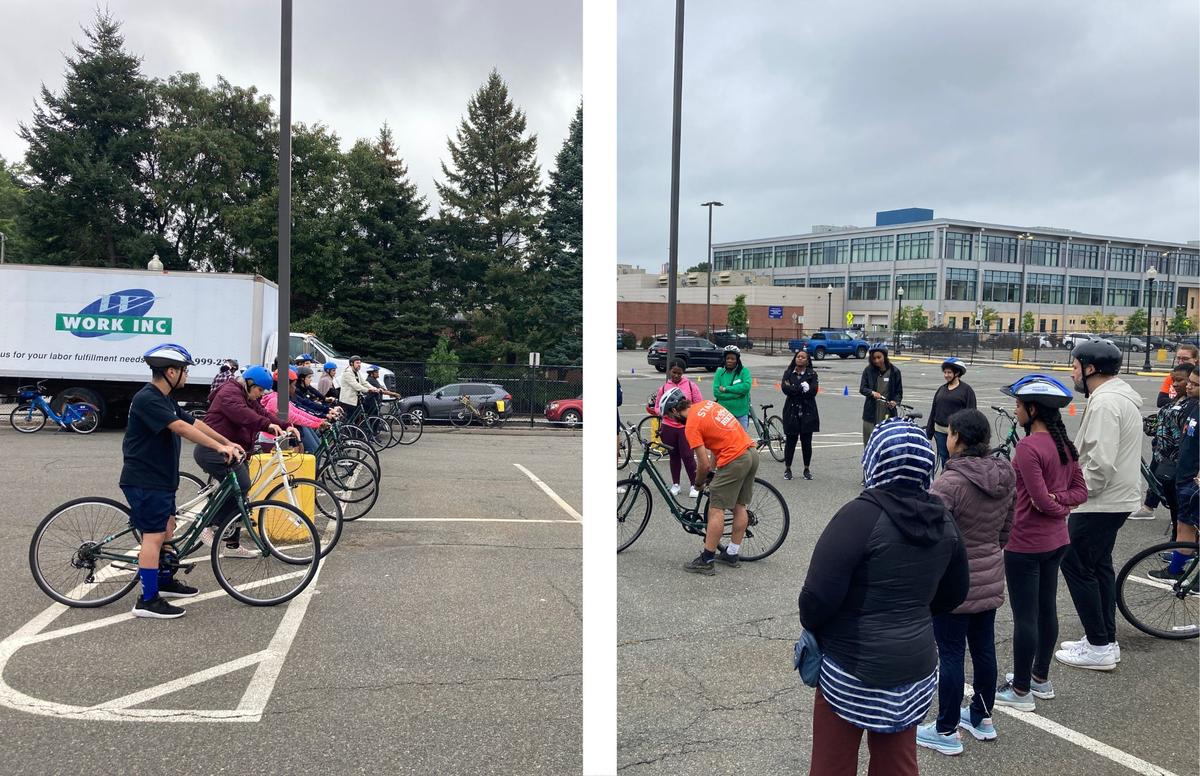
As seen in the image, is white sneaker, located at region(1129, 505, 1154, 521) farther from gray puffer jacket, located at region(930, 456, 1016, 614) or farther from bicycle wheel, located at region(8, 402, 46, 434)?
bicycle wheel, located at region(8, 402, 46, 434)

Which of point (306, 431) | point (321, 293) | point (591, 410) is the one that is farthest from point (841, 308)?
point (591, 410)

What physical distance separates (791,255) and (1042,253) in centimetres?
2507

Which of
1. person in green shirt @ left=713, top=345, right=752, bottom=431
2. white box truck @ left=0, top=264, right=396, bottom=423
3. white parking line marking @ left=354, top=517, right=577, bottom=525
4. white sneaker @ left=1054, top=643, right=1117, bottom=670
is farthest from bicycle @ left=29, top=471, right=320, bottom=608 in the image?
white box truck @ left=0, top=264, right=396, bottom=423

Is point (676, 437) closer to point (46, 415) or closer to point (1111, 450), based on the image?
point (1111, 450)

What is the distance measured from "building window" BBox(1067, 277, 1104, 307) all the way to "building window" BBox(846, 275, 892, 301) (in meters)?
18.6

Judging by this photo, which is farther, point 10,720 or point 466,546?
point 466,546

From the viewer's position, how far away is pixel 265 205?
35625 millimetres

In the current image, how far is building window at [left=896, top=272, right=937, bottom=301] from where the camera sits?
7931 centimetres

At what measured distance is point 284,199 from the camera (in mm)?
8688

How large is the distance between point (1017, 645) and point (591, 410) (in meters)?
3.96

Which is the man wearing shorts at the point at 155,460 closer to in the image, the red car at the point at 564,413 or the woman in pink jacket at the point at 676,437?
the woman in pink jacket at the point at 676,437

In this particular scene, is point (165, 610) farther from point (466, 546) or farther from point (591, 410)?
point (591, 410)

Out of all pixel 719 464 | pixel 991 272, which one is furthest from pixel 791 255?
pixel 719 464

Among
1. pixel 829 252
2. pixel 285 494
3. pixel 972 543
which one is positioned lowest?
pixel 285 494
